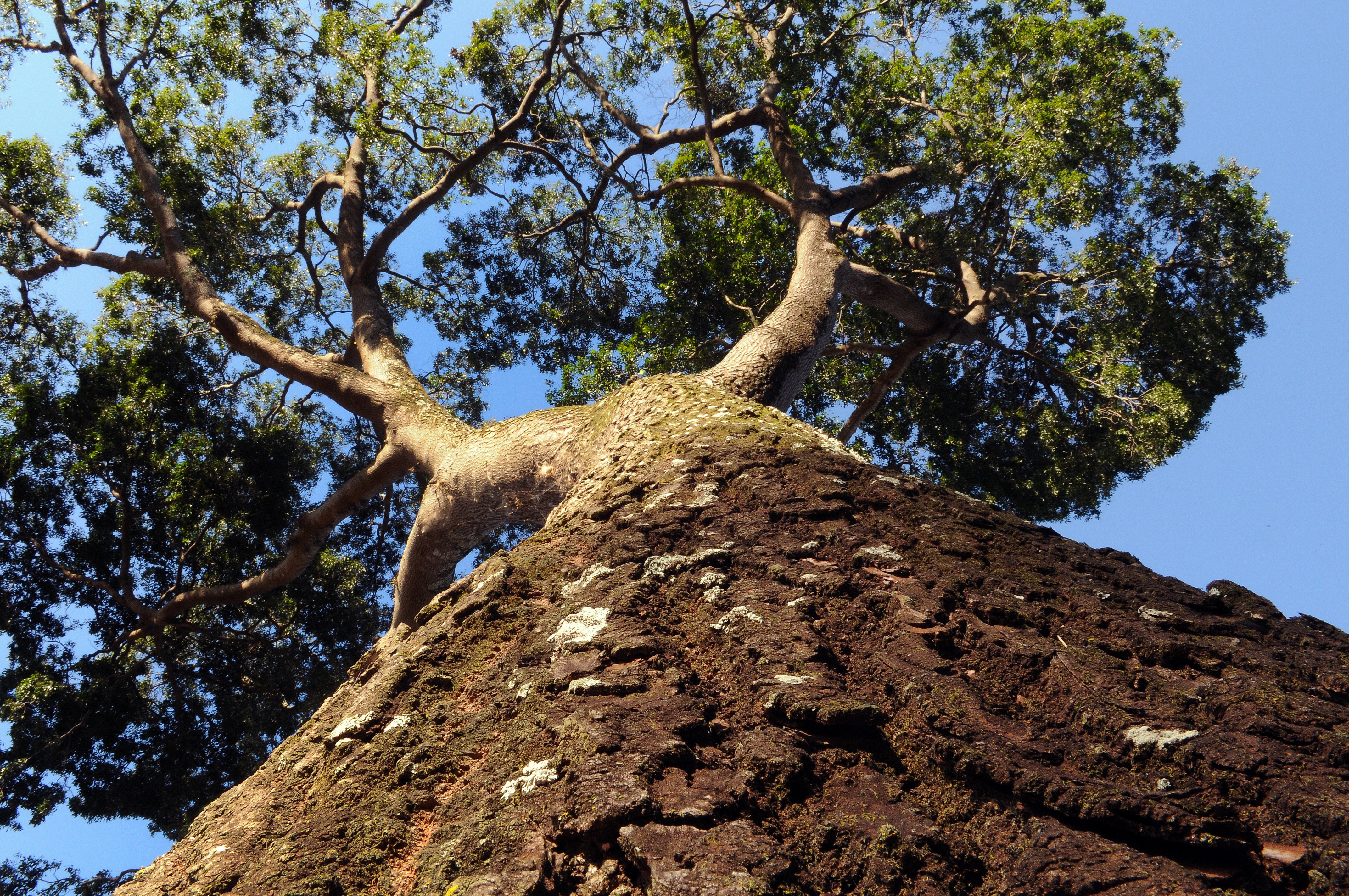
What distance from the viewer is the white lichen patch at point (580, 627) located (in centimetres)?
223

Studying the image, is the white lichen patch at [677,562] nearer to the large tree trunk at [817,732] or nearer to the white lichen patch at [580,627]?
the large tree trunk at [817,732]

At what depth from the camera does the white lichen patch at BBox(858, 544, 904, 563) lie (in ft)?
8.00

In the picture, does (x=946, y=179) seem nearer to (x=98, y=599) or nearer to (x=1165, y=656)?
(x=1165, y=656)

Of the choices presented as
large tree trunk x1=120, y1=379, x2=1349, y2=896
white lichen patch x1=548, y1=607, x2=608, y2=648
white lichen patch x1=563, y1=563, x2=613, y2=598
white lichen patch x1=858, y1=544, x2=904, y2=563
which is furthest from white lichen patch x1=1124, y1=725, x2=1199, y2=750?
white lichen patch x1=563, y1=563, x2=613, y2=598

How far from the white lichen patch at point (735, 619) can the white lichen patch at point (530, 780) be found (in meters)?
0.63

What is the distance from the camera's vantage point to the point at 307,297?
41.7ft

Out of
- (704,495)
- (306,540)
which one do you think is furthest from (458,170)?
(704,495)

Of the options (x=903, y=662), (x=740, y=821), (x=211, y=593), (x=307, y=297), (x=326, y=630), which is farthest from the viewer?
(x=307, y=297)

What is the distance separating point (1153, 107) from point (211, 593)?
12.7m

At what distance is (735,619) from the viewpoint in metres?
2.19

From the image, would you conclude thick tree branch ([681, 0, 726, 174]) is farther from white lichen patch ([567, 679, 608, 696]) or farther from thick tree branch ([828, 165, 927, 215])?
white lichen patch ([567, 679, 608, 696])

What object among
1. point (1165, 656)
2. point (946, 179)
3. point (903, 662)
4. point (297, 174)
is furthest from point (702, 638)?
point (297, 174)

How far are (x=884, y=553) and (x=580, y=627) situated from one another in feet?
3.26

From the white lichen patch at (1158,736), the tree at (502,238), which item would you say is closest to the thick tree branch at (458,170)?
the tree at (502,238)
